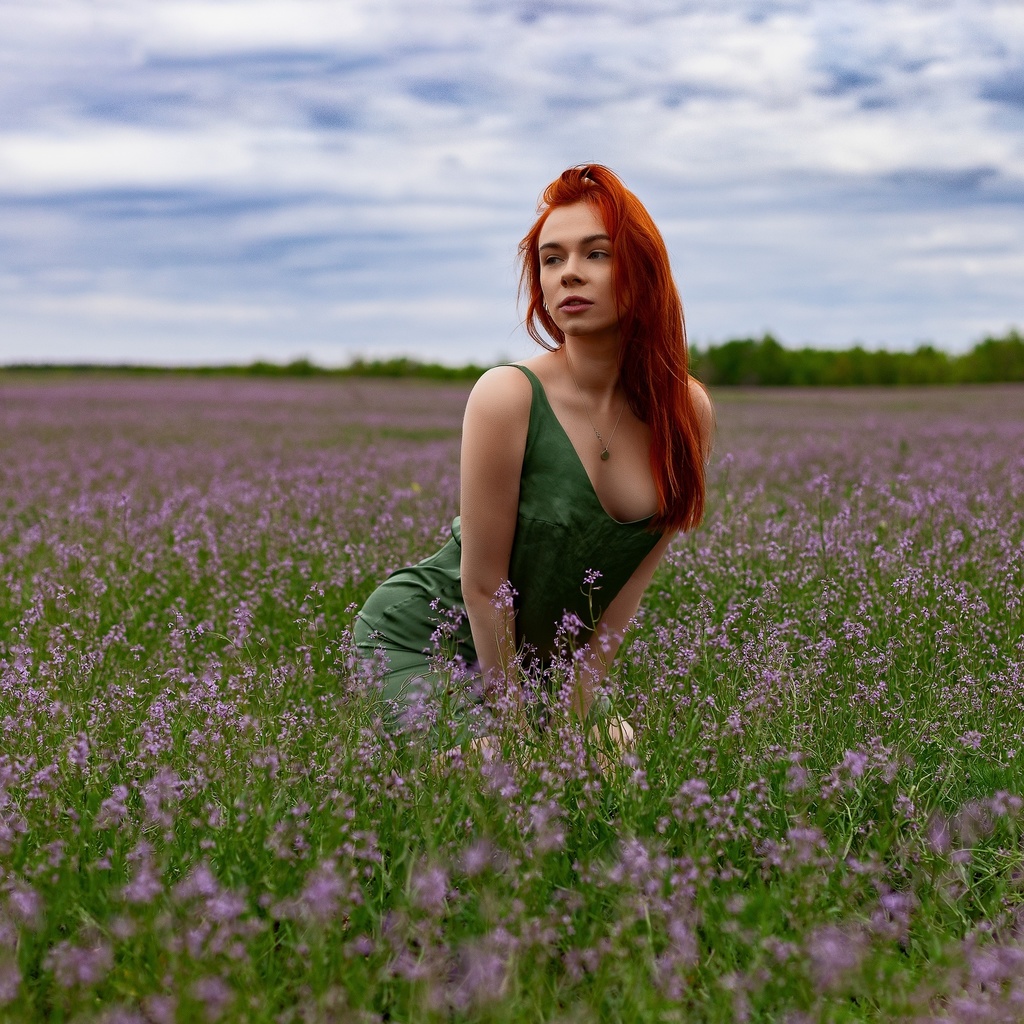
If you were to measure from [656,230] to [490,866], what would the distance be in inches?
84.7

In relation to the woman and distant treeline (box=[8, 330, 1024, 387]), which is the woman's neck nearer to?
the woman

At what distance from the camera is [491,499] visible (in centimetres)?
Result: 334

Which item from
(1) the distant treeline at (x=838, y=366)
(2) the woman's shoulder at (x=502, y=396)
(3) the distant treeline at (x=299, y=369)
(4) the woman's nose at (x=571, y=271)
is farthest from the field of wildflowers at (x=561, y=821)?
(1) the distant treeline at (x=838, y=366)

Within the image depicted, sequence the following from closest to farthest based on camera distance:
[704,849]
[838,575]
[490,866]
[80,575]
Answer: [490,866], [704,849], [838,575], [80,575]

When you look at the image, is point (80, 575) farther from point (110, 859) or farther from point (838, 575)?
point (838, 575)

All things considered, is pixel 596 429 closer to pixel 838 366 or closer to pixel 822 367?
pixel 838 366

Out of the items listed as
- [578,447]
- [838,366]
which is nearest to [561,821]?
[578,447]

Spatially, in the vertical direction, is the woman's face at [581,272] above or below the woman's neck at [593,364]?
above

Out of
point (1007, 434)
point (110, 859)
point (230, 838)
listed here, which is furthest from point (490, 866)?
point (1007, 434)

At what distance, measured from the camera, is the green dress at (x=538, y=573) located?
3395 mm

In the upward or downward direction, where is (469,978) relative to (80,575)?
downward

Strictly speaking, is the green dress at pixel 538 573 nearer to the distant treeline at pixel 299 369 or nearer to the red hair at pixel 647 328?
the red hair at pixel 647 328

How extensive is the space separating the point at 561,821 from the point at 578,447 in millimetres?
1357

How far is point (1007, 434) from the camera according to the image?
12.8m
